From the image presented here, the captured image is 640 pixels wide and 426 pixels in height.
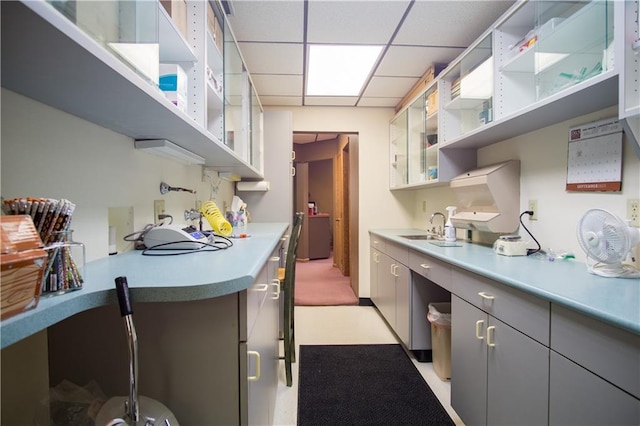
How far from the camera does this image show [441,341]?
1971 millimetres

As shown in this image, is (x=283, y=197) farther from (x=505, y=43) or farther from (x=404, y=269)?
(x=505, y=43)

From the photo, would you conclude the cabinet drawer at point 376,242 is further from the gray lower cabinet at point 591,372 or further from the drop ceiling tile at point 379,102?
the gray lower cabinet at point 591,372

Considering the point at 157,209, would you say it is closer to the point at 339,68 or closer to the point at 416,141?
the point at 339,68

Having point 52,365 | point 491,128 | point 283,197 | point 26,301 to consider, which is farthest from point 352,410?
point 283,197

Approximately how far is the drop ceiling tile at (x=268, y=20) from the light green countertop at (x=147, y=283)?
1.62 metres

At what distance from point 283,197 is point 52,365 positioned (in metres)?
Answer: 2.72

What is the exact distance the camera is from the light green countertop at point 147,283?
1.70 ft

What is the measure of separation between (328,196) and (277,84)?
5088 mm

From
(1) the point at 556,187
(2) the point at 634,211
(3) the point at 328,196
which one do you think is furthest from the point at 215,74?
(3) the point at 328,196

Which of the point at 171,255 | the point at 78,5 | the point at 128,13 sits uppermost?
the point at 128,13

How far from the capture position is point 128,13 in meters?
0.83

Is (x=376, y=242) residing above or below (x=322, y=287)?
above

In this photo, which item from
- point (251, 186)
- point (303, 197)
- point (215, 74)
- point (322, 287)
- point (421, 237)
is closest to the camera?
point (215, 74)

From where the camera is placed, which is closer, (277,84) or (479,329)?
(479,329)
